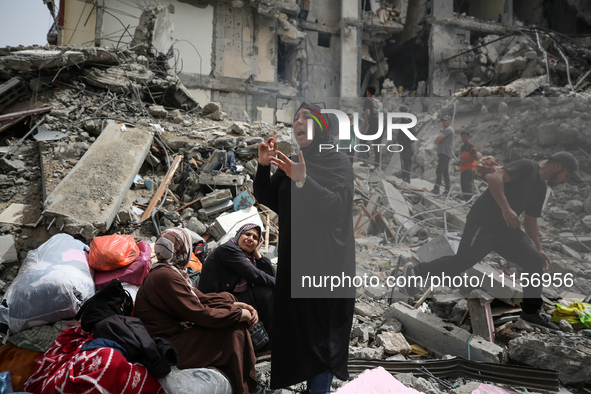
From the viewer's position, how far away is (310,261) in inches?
83.4

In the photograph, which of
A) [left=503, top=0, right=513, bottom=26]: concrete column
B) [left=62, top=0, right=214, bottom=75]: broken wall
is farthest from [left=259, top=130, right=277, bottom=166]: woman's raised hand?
[left=503, top=0, right=513, bottom=26]: concrete column

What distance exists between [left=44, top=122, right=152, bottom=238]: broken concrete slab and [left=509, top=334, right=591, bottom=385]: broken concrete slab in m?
4.39

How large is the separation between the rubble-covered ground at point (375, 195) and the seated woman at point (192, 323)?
2.16ft

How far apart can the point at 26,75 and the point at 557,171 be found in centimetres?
857

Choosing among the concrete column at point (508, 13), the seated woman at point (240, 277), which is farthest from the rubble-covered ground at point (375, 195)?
the concrete column at point (508, 13)

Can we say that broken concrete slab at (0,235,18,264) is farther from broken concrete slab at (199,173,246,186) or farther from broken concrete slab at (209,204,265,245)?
broken concrete slab at (199,173,246,186)

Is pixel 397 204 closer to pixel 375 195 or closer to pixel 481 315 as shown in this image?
pixel 375 195

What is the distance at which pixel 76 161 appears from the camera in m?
5.32

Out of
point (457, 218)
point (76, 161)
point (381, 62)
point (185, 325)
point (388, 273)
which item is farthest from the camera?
point (381, 62)

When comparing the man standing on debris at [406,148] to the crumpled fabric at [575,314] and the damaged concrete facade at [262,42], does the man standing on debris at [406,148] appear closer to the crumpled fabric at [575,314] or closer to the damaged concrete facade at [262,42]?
the crumpled fabric at [575,314]

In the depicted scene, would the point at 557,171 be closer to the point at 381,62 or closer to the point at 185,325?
the point at 185,325

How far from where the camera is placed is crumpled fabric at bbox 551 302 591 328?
3.11 metres

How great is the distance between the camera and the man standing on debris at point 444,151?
3.22 meters

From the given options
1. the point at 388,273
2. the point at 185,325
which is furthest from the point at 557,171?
the point at 185,325
